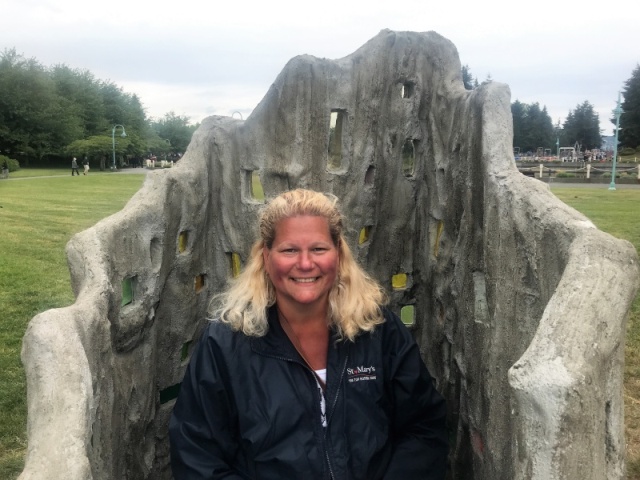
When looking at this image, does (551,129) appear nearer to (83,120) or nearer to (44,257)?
(83,120)

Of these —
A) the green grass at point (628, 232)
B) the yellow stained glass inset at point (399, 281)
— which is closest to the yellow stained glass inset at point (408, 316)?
the yellow stained glass inset at point (399, 281)

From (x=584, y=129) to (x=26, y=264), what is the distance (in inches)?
2469

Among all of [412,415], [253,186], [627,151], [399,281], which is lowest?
[412,415]

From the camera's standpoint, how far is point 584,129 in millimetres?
65062

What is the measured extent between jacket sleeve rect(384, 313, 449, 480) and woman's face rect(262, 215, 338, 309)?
47 centimetres

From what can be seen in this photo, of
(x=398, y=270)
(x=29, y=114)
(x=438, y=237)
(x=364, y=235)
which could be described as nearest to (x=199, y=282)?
(x=364, y=235)

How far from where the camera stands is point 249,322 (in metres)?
3.10

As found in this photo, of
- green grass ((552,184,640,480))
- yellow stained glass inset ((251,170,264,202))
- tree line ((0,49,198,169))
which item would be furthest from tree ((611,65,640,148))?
yellow stained glass inset ((251,170,264,202))

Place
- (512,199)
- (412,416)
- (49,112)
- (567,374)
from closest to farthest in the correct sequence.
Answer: (567,374), (412,416), (512,199), (49,112)

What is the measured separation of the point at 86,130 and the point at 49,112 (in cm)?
823

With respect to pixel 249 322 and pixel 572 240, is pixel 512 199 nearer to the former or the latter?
pixel 572 240

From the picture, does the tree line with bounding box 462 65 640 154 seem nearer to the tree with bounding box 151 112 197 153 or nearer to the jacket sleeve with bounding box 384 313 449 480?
the tree with bounding box 151 112 197 153

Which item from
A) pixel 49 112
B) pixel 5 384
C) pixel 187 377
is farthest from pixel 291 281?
pixel 49 112

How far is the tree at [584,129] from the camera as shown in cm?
6531
